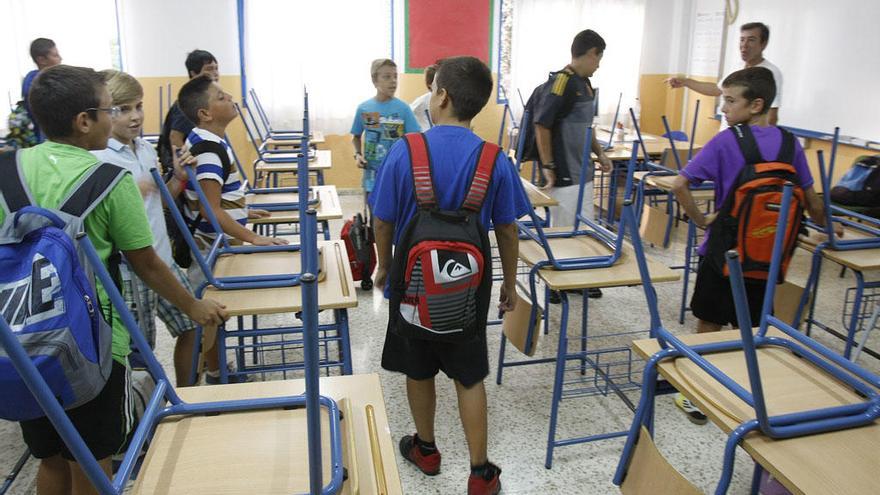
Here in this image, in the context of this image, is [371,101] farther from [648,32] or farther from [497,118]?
[648,32]

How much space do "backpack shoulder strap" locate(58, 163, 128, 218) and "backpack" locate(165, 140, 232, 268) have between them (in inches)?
35.4

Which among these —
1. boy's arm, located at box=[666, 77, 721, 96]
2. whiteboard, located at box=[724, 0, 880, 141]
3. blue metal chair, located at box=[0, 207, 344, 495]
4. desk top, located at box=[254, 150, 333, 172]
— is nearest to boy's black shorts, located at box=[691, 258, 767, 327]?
blue metal chair, located at box=[0, 207, 344, 495]

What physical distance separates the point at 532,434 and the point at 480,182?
3.88ft

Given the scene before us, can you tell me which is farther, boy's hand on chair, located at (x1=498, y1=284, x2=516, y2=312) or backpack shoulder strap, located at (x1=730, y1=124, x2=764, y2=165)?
backpack shoulder strap, located at (x1=730, y1=124, x2=764, y2=165)

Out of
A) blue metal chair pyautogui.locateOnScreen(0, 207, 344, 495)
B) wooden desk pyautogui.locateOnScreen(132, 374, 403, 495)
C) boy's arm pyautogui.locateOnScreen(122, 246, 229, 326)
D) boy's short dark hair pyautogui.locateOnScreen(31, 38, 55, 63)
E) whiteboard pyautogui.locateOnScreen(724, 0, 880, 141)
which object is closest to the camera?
blue metal chair pyautogui.locateOnScreen(0, 207, 344, 495)

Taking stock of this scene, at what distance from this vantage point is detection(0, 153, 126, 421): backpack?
3.43 ft

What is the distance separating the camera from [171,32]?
5.74m

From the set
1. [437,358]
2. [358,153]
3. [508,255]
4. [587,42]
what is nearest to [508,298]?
[508,255]

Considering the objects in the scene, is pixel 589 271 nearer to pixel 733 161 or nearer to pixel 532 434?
pixel 733 161

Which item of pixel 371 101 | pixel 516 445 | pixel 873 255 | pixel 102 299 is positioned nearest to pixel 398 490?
pixel 102 299

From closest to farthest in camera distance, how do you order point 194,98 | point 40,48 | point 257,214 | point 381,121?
1. point 194,98
2. point 257,214
3. point 381,121
4. point 40,48

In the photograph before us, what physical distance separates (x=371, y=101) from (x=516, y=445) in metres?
2.35

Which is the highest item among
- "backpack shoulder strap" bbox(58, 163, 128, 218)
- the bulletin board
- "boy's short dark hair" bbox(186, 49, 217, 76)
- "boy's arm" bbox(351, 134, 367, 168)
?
the bulletin board

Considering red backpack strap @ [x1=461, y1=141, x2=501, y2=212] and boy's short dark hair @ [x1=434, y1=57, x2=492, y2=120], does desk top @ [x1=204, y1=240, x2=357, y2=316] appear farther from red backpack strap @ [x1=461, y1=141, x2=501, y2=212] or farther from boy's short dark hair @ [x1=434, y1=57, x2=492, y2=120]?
boy's short dark hair @ [x1=434, y1=57, x2=492, y2=120]
